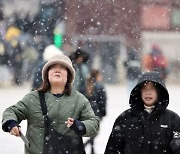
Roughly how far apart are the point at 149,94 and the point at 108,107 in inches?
424

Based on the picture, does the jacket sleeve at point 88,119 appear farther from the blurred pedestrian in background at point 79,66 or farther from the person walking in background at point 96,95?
the blurred pedestrian in background at point 79,66

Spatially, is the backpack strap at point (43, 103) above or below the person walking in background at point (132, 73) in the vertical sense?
below

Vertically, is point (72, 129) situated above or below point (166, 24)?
below

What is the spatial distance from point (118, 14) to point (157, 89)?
80.7ft

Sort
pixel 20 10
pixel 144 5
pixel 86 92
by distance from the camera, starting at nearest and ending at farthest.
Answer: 1. pixel 86 92
2. pixel 20 10
3. pixel 144 5

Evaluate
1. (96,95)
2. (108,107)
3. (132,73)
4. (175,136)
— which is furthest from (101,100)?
(132,73)

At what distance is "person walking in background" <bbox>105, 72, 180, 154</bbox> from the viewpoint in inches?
195

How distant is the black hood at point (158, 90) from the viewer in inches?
199

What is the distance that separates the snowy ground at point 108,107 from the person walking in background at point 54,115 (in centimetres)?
442

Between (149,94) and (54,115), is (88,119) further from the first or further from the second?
(149,94)

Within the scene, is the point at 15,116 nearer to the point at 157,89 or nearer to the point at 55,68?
the point at 55,68

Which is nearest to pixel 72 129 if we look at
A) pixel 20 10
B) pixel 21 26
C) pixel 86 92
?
pixel 86 92

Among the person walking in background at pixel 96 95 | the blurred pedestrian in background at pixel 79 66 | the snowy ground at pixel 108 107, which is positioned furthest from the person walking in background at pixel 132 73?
the person walking in background at pixel 96 95

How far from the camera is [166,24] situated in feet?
93.2
